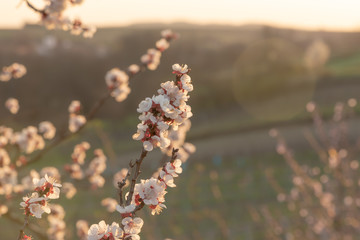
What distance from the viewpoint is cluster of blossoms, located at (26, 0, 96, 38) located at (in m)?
3.03

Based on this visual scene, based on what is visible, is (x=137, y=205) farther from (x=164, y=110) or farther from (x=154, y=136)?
(x=164, y=110)

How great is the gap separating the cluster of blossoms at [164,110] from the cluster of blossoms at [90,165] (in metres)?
3.12

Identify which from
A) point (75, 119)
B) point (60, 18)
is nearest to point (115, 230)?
point (60, 18)

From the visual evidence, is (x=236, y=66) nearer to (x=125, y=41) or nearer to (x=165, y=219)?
(x=125, y=41)

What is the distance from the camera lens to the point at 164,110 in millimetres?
1634

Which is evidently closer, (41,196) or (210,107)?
(41,196)

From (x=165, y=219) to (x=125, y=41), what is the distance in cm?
2119

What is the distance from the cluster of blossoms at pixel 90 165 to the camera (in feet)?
15.6

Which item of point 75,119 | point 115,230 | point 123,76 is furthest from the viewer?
point 75,119

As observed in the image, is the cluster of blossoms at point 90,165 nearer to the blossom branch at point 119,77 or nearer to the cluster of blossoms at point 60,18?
the blossom branch at point 119,77

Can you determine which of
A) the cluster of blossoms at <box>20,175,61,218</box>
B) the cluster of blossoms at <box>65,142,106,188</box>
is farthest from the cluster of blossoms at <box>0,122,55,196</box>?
the cluster of blossoms at <box>20,175,61,218</box>

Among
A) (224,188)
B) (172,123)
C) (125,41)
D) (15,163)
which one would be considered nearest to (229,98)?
(125,41)

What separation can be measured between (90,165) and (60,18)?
2.23 metres

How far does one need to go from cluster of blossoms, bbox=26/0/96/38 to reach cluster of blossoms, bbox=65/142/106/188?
177 cm
